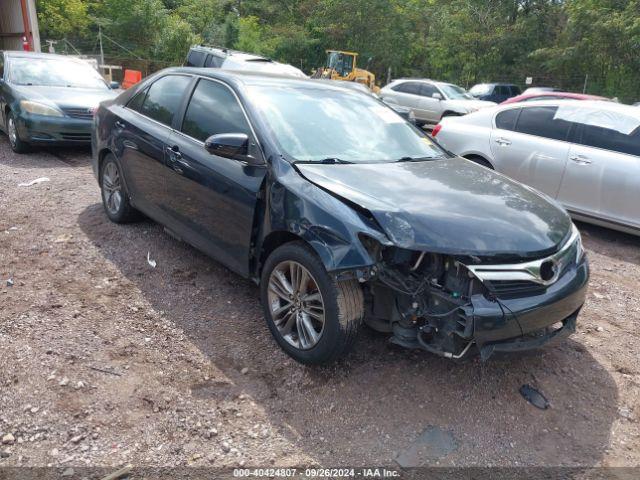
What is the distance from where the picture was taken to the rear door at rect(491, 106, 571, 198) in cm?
623

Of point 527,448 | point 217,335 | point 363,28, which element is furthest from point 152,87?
point 363,28

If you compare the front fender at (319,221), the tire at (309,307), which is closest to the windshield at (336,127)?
the front fender at (319,221)

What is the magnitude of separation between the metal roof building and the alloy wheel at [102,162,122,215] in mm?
14617

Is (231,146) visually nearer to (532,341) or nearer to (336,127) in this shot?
(336,127)

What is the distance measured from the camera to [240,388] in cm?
312

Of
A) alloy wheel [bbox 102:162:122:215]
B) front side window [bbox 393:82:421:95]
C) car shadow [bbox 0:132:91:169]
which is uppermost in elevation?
alloy wheel [bbox 102:162:122:215]

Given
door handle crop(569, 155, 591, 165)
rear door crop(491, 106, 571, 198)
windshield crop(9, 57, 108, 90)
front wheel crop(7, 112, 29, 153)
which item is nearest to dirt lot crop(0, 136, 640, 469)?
door handle crop(569, 155, 591, 165)

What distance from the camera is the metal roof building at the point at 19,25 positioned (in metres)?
17.1

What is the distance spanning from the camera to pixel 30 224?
5422mm

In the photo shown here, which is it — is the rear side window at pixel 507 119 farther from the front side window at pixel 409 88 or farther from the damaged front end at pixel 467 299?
the front side window at pixel 409 88

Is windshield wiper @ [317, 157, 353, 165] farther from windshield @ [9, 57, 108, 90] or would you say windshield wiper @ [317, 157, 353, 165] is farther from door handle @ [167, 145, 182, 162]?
windshield @ [9, 57, 108, 90]

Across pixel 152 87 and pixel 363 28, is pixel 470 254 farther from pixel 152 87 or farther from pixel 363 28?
pixel 363 28

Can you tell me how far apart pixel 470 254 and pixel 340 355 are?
3.09 ft

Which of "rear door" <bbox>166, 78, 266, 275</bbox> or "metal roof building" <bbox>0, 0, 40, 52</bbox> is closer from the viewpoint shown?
"rear door" <bbox>166, 78, 266, 275</bbox>
